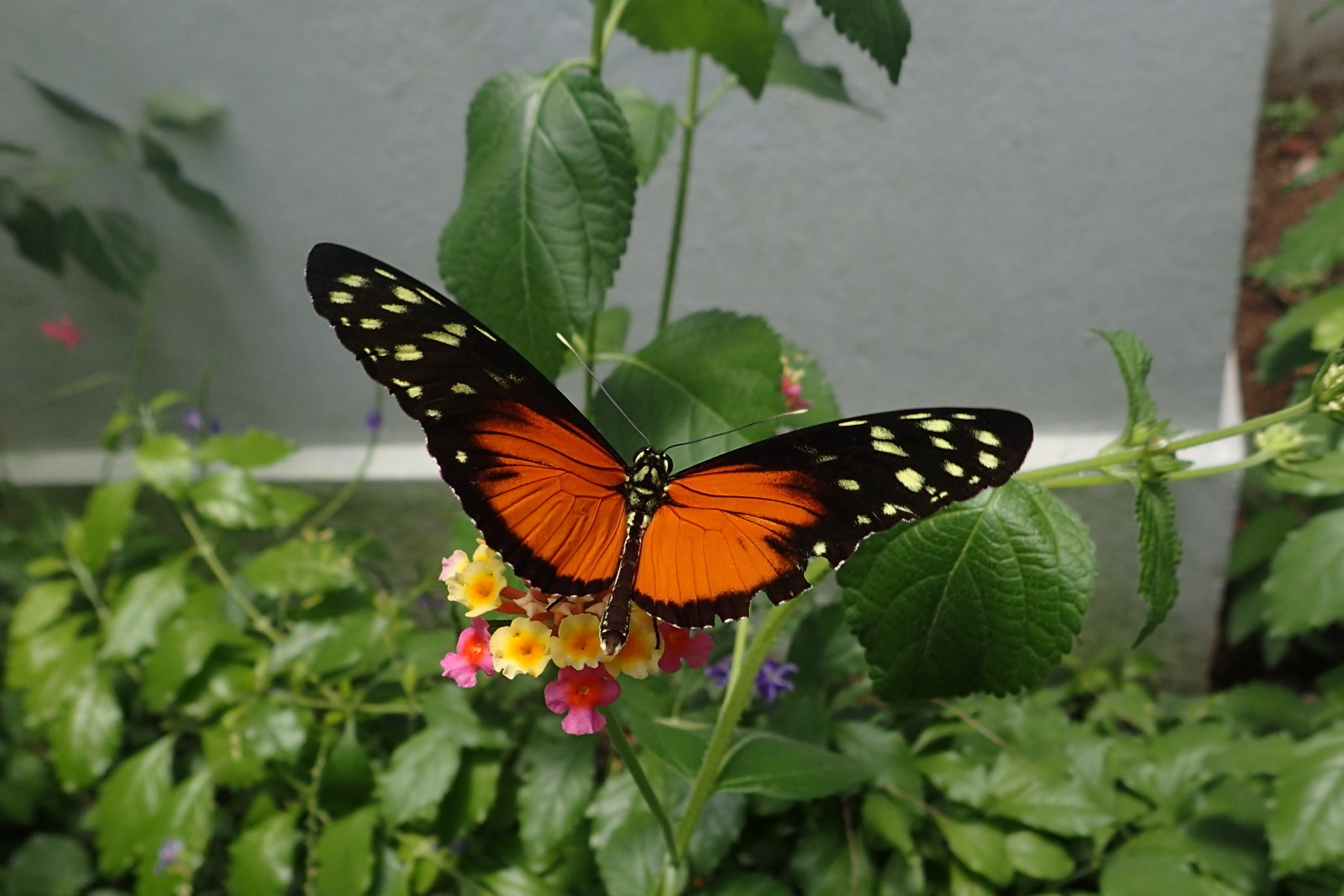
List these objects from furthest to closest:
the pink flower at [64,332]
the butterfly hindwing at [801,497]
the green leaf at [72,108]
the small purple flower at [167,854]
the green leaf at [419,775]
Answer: the pink flower at [64,332], the green leaf at [72,108], the small purple flower at [167,854], the green leaf at [419,775], the butterfly hindwing at [801,497]

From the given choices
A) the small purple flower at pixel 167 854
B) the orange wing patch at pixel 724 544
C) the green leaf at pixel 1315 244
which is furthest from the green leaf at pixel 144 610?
the green leaf at pixel 1315 244

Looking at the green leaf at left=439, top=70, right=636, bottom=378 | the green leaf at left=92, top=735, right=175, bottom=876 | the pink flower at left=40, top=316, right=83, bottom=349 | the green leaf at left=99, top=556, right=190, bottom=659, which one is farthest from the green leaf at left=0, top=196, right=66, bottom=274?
the green leaf at left=439, top=70, right=636, bottom=378

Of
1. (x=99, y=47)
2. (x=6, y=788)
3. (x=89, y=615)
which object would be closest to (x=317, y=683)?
(x=89, y=615)

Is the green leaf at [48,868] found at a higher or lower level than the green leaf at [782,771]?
lower

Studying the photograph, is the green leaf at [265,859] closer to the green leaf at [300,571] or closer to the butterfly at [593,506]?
the green leaf at [300,571]

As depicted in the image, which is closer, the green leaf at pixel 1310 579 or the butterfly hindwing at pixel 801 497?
the butterfly hindwing at pixel 801 497

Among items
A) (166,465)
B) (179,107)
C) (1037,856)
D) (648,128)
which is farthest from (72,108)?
(1037,856)

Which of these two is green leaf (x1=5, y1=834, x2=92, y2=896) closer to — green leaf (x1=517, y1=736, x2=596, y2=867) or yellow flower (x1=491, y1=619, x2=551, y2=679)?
green leaf (x1=517, y1=736, x2=596, y2=867)
